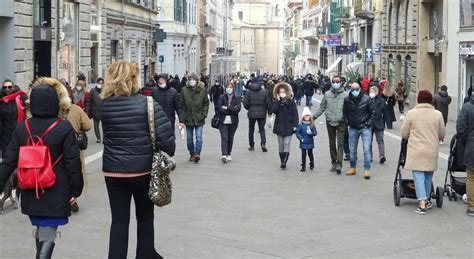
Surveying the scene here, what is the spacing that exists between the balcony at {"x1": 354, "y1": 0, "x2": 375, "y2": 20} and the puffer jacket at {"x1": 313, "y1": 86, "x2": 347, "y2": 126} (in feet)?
107

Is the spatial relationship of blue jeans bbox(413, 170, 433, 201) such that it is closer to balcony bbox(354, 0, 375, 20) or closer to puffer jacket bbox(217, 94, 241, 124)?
puffer jacket bbox(217, 94, 241, 124)

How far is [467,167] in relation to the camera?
10.2 meters

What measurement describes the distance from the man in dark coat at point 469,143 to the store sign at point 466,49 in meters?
17.3

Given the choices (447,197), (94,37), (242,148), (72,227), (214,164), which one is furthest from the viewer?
(94,37)

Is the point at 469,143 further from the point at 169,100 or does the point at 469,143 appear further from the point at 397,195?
the point at 169,100

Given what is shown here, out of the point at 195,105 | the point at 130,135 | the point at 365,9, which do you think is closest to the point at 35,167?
the point at 130,135

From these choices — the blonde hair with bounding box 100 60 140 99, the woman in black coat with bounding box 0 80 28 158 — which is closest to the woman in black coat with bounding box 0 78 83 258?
the blonde hair with bounding box 100 60 140 99

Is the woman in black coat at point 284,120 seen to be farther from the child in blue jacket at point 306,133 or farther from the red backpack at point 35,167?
the red backpack at point 35,167

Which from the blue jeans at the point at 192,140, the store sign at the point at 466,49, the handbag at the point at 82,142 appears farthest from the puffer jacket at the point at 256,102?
the store sign at the point at 466,49

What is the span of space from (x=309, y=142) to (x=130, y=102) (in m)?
8.49

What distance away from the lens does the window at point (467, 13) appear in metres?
27.4

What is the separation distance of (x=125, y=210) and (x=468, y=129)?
5434 mm

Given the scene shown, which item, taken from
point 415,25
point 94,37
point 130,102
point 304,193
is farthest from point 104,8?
point 130,102

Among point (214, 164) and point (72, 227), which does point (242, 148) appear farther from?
point (72, 227)
